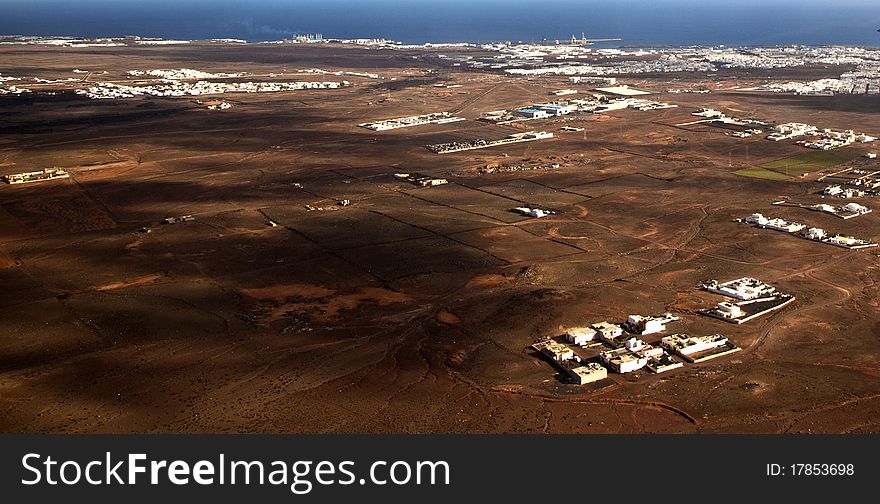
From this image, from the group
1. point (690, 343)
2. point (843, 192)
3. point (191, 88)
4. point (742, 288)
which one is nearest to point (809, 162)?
point (843, 192)

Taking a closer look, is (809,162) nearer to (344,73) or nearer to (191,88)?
(191,88)

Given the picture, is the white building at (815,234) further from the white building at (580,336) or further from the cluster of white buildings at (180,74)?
the cluster of white buildings at (180,74)

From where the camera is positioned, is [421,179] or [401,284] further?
[421,179]

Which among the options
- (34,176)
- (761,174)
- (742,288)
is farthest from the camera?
(761,174)

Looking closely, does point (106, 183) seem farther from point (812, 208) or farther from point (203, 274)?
point (812, 208)

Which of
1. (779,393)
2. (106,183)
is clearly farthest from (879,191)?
(106,183)

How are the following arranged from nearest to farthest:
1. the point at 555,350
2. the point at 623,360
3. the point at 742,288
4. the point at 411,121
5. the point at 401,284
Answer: the point at 623,360, the point at 555,350, the point at 742,288, the point at 401,284, the point at 411,121

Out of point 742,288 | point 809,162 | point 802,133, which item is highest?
point 802,133

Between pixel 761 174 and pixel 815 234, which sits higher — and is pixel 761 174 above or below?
above
